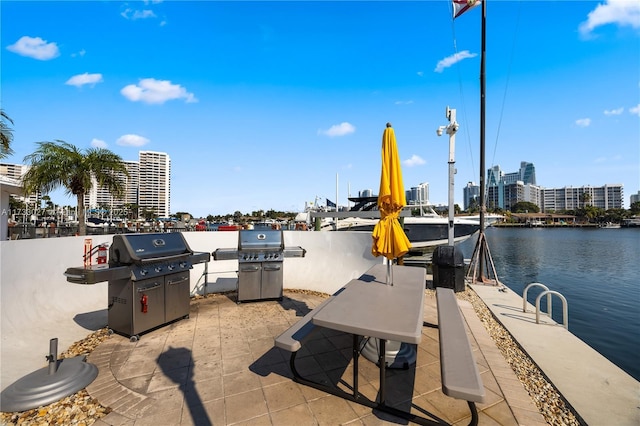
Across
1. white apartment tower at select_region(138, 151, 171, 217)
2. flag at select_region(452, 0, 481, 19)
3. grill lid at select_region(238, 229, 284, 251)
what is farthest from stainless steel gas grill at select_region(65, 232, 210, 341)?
white apartment tower at select_region(138, 151, 171, 217)

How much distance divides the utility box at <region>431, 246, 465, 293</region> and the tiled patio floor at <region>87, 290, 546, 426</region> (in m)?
3.38

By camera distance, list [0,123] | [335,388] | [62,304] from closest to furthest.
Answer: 1. [335,388]
2. [62,304]
3. [0,123]

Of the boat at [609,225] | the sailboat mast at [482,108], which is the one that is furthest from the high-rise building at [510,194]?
the sailboat mast at [482,108]

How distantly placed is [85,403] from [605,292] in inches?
740

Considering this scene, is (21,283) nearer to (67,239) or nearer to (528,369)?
(67,239)

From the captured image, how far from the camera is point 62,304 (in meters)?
5.51

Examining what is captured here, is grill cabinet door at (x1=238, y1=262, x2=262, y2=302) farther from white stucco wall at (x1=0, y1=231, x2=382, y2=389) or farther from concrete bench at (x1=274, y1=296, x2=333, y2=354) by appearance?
concrete bench at (x1=274, y1=296, x2=333, y2=354)

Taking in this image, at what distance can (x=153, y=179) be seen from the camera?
9344cm

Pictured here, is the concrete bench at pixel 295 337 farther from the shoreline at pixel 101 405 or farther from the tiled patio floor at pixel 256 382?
the shoreline at pixel 101 405

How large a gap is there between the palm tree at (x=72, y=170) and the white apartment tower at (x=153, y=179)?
88535mm

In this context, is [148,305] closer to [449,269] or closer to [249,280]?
[249,280]

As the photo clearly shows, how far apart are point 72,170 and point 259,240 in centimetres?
994

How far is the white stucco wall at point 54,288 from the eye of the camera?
4.30m

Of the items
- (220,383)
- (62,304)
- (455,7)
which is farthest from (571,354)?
(455,7)
